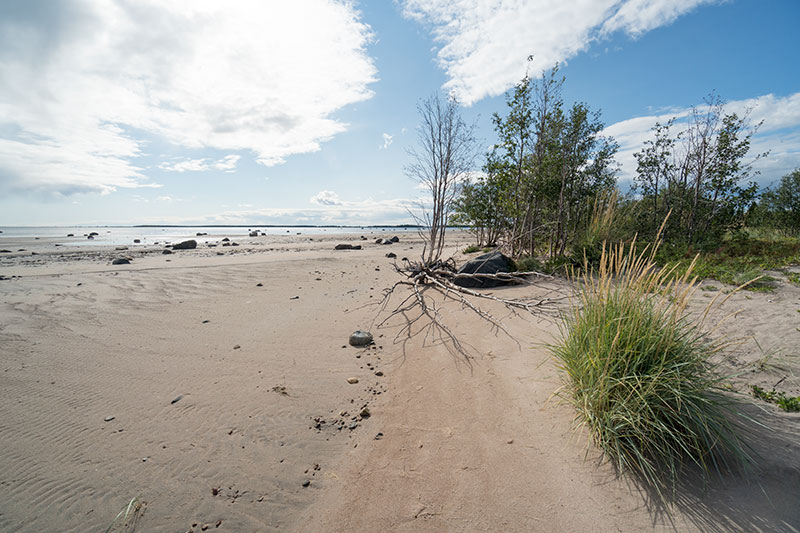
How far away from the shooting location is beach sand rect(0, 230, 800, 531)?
6.66 feet

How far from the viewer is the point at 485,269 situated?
7.66 meters

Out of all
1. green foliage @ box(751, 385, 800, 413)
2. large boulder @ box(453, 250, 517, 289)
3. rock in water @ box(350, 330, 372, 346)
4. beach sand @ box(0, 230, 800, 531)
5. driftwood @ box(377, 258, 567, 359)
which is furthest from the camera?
large boulder @ box(453, 250, 517, 289)

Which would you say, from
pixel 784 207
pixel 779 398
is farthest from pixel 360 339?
pixel 784 207

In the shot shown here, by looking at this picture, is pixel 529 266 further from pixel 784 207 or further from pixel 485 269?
pixel 784 207

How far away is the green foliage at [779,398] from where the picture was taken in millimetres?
2605

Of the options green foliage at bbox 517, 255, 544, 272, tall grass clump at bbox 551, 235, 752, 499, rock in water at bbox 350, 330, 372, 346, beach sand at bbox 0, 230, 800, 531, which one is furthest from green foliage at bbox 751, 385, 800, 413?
Answer: green foliage at bbox 517, 255, 544, 272

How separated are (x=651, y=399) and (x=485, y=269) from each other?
17.7ft

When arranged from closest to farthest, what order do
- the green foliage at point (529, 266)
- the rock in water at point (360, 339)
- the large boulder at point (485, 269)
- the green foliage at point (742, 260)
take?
1. the rock in water at point (360, 339)
2. the green foliage at point (742, 260)
3. the large boulder at point (485, 269)
4. the green foliage at point (529, 266)

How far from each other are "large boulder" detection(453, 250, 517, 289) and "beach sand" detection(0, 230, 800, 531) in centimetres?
233

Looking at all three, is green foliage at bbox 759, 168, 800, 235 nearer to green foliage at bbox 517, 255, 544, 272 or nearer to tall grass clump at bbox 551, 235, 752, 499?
green foliage at bbox 517, 255, 544, 272

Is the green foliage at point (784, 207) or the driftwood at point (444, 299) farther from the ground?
the green foliage at point (784, 207)

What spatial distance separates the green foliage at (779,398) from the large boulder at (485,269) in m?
4.67

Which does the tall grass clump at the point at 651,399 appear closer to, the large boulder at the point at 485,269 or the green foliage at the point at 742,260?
the green foliage at the point at 742,260

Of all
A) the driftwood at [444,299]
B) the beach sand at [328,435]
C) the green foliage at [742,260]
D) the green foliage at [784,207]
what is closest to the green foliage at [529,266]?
the driftwood at [444,299]
